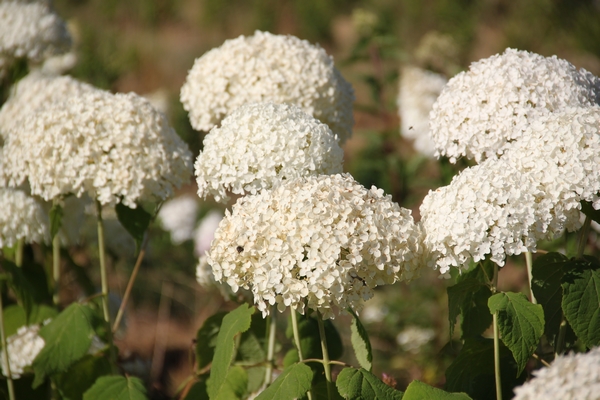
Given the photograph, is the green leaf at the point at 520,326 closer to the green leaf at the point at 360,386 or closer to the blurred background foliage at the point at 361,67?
the green leaf at the point at 360,386

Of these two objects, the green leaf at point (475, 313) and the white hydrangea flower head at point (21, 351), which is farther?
the white hydrangea flower head at point (21, 351)

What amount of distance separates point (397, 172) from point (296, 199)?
14.5 ft

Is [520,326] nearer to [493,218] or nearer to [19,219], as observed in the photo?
[493,218]

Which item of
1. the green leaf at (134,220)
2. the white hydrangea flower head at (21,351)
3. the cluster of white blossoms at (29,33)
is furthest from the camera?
the cluster of white blossoms at (29,33)

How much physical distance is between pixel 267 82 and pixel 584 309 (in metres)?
1.45

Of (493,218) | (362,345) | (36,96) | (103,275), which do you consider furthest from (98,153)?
(493,218)

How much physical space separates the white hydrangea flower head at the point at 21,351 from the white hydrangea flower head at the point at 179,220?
380 centimetres

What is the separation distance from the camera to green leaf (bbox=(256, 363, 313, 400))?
166 centimetres

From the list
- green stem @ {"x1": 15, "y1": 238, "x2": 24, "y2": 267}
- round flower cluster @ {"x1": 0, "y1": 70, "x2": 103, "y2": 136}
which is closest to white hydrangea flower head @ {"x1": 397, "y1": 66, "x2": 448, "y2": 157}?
round flower cluster @ {"x1": 0, "y1": 70, "x2": 103, "y2": 136}

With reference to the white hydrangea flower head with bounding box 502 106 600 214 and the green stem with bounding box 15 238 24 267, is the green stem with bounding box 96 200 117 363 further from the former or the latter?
the white hydrangea flower head with bounding box 502 106 600 214

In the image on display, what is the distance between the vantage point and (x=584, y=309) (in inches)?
67.9

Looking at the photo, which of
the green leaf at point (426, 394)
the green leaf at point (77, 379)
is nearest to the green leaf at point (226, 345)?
the green leaf at point (426, 394)

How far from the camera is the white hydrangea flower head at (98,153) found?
2.22m

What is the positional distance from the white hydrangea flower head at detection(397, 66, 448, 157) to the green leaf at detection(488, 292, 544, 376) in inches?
166
